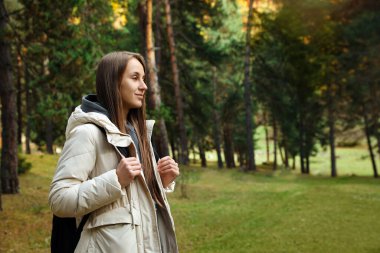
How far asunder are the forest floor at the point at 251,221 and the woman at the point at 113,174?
675 centimetres

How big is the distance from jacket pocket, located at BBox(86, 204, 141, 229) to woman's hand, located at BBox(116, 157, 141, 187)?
0.15m

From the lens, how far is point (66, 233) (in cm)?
259

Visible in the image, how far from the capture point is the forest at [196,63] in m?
11.1

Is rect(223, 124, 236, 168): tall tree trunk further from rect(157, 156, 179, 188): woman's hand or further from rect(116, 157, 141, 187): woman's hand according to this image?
rect(116, 157, 141, 187): woman's hand

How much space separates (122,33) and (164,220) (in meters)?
25.2

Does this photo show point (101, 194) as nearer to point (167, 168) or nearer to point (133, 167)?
point (133, 167)

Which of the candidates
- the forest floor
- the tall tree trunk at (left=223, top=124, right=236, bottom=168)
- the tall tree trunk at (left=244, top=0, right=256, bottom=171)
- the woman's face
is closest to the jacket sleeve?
the woman's face

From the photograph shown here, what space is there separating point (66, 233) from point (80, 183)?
0.31m

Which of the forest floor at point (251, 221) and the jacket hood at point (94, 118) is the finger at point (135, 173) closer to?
the jacket hood at point (94, 118)

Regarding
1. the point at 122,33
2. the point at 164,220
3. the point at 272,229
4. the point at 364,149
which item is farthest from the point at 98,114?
the point at 364,149

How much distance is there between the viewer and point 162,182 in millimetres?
2963

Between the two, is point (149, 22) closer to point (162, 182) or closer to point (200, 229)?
point (200, 229)

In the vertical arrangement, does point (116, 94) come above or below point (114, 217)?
above

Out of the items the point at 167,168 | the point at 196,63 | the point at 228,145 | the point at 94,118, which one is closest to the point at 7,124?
the point at 167,168
